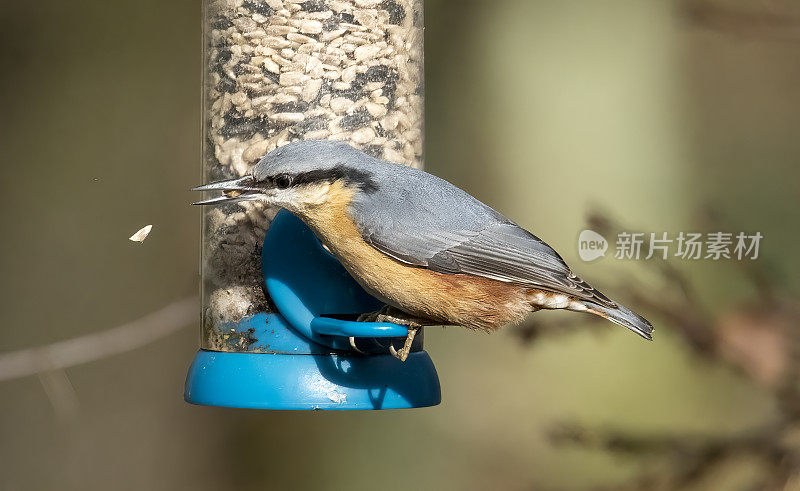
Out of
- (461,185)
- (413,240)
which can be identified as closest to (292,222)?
(413,240)

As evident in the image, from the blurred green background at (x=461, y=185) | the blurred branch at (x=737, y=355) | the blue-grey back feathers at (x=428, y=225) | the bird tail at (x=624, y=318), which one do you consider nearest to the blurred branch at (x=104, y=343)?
the blurred green background at (x=461, y=185)

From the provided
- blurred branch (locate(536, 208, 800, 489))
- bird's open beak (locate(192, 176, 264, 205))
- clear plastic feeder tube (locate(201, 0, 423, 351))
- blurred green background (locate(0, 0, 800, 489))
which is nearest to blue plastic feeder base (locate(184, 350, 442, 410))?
clear plastic feeder tube (locate(201, 0, 423, 351))

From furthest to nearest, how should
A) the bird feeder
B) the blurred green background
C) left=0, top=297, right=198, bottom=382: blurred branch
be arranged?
the blurred green background
left=0, top=297, right=198, bottom=382: blurred branch
the bird feeder

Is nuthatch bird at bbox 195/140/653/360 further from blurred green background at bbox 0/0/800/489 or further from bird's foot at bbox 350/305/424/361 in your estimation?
blurred green background at bbox 0/0/800/489

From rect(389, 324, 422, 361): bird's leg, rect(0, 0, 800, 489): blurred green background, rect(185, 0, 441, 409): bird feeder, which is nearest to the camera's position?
rect(389, 324, 422, 361): bird's leg

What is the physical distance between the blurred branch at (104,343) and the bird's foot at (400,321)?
2.12m

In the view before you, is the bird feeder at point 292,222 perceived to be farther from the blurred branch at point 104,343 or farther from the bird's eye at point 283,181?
the blurred branch at point 104,343

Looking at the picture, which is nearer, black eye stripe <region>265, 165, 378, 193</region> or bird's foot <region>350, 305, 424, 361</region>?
black eye stripe <region>265, 165, 378, 193</region>

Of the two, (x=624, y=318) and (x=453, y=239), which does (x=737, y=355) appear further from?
(x=453, y=239)

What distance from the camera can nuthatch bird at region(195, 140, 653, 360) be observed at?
297 centimetres

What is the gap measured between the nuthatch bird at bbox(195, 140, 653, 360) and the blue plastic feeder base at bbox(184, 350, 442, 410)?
0.60 ft

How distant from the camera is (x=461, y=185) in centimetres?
573

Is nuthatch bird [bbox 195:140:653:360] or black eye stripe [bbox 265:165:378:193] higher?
black eye stripe [bbox 265:165:378:193]

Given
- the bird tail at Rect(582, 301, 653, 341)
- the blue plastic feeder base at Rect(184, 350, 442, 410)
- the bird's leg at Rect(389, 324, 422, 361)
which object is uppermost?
the bird tail at Rect(582, 301, 653, 341)
